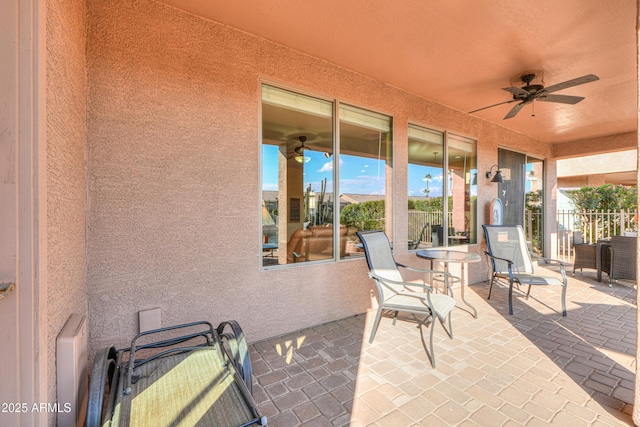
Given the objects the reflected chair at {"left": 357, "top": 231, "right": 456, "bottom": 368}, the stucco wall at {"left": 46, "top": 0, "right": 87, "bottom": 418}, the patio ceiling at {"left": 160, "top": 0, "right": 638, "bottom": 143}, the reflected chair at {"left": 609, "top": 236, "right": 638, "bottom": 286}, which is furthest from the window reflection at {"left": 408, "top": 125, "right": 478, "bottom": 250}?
the stucco wall at {"left": 46, "top": 0, "right": 87, "bottom": 418}

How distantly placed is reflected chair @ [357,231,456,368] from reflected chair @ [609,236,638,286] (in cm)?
405

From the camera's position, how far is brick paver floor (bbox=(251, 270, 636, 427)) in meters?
1.88

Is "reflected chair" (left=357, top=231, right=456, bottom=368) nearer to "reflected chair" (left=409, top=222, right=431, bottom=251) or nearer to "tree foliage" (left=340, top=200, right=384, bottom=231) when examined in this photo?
"tree foliage" (left=340, top=200, right=384, bottom=231)

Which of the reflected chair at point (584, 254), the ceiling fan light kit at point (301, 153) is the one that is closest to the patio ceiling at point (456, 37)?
the ceiling fan light kit at point (301, 153)

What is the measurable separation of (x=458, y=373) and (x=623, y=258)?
4.89m

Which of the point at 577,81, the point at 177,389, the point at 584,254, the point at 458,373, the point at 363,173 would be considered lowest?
the point at 458,373

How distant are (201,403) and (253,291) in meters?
1.42

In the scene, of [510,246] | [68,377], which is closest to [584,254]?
[510,246]

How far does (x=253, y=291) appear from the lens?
286cm

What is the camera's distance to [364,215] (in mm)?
3994

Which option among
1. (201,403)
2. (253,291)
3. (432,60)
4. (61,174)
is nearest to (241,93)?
(61,174)

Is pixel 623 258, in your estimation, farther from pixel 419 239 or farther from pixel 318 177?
pixel 318 177
